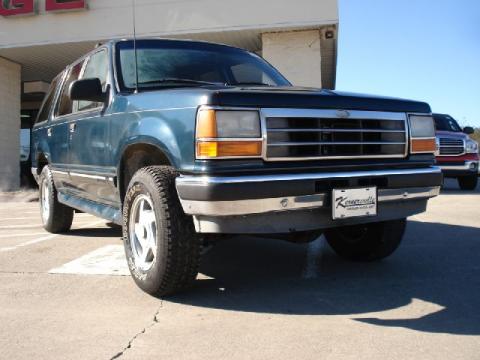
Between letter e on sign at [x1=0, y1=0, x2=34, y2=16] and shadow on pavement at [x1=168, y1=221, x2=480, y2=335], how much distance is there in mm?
10575

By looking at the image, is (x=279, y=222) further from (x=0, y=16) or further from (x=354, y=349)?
(x=0, y=16)

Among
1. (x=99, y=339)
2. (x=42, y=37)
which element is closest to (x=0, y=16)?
(x=42, y=37)

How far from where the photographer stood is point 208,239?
3.21 m

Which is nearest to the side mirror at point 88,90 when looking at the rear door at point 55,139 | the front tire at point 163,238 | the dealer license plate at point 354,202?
the front tire at point 163,238

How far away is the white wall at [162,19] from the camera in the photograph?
11.6m

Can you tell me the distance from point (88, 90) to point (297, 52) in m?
9.14

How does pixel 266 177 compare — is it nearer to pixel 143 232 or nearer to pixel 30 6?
pixel 143 232

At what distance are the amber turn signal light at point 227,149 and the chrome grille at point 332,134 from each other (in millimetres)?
89

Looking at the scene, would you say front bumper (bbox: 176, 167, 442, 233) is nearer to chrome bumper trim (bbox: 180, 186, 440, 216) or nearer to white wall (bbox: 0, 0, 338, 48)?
chrome bumper trim (bbox: 180, 186, 440, 216)

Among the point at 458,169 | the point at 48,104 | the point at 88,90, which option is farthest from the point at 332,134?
the point at 458,169

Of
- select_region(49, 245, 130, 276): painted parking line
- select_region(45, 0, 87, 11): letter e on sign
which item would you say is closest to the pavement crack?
select_region(49, 245, 130, 276): painted parking line

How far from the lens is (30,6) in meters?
12.7

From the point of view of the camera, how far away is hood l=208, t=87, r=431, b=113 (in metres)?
2.83

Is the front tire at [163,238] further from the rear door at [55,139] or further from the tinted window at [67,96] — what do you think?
the tinted window at [67,96]
